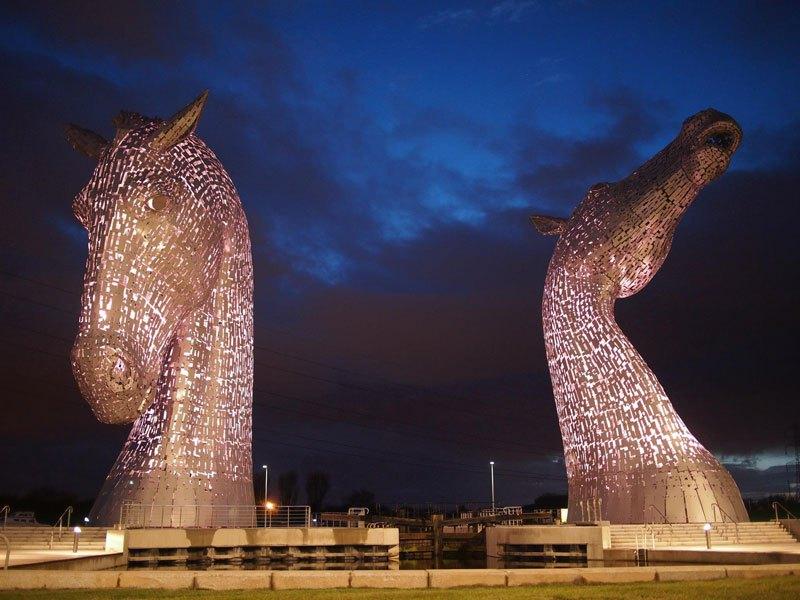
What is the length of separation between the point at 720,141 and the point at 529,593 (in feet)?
43.5

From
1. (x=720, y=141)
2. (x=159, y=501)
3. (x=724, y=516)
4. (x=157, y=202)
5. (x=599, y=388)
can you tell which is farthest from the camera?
A: (x=599, y=388)

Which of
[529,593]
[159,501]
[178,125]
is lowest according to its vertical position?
[529,593]

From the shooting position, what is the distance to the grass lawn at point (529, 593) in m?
8.25

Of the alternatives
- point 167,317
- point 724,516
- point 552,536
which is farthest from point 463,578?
point 724,516

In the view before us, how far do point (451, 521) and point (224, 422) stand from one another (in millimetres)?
11550

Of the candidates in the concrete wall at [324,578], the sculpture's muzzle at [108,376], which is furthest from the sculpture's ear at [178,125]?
the concrete wall at [324,578]

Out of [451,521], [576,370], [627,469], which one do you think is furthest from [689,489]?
[451,521]

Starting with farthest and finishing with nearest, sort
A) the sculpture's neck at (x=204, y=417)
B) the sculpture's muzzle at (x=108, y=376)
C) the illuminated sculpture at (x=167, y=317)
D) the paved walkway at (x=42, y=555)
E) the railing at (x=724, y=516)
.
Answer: the railing at (x=724, y=516)
the sculpture's neck at (x=204, y=417)
the illuminated sculpture at (x=167, y=317)
the sculpture's muzzle at (x=108, y=376)
the paved walkway at (x=42, y=555)

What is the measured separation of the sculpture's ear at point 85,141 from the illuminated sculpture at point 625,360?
36.1ft

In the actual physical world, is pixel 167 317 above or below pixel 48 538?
above

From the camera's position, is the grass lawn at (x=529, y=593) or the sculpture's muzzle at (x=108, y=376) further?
the sculpture's muzzle at (x=108, y=376)

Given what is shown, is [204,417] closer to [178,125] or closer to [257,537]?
[257,537]

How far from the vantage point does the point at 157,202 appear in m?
14.8

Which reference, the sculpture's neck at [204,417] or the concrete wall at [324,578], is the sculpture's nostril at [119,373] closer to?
the sculpture's neck at [204,417]
